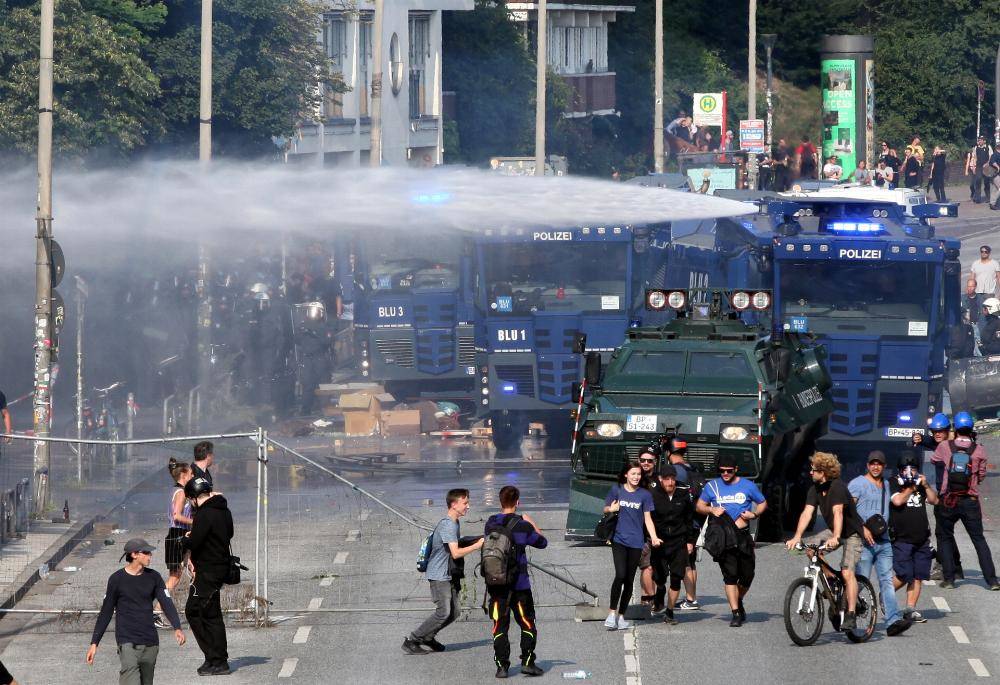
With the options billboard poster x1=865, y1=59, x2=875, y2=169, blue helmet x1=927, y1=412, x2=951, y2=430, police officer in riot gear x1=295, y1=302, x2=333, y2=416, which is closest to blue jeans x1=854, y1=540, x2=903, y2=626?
blue helmet x1=927, y1=412, x2=951, y2=430

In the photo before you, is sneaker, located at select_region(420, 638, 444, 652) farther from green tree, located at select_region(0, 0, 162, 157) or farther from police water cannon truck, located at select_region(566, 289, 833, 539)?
green tree, located at select_region(0, 0, 162, 157)

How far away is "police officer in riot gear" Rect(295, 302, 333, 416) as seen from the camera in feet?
117

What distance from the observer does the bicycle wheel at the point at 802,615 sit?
680 inches

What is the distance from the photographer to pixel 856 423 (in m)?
26.7

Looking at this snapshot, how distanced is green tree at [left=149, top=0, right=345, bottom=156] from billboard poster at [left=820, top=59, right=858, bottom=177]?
2213cm

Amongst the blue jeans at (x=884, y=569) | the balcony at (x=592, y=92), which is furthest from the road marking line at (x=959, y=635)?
the balcony at (x=592, y=92)

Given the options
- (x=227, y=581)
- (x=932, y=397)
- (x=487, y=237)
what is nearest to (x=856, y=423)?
(x=932, y=397)

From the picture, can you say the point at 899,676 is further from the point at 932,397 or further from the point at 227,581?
the point at 932,397

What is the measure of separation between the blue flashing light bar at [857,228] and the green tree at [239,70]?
15.5 metres

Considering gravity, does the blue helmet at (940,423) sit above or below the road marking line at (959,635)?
above

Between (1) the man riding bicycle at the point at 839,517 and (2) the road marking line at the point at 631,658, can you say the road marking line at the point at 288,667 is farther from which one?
(1) the man riding bicycle at the point at 839,517

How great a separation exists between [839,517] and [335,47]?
39.3 m

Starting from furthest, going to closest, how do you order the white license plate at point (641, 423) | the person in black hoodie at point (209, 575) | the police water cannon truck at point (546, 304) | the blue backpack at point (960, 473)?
the police water cannon truck at point (546, 304)
the white license plate at point (641, 423)
the blue backpack at point (960, 473)
the person in black hoodie at point (209, 575)

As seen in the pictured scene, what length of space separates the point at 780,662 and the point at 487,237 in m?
14.6
